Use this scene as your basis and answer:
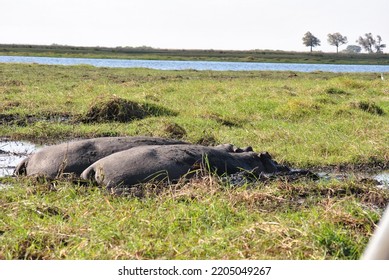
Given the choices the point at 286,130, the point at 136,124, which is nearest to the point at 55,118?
the point at 136,124

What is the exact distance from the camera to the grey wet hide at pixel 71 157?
302 inches

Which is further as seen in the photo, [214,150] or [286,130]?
[286,130]

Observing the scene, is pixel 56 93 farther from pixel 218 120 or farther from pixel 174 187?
pixel 174 187

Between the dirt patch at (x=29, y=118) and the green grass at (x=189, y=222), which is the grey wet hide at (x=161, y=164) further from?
the dirt patch at (x=29, y=118)

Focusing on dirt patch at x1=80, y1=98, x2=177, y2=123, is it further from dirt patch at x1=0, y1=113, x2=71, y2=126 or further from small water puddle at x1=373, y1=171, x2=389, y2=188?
small water puddle at x1=373, y1=171, x2=389, y2=188

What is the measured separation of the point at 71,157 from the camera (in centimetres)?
778

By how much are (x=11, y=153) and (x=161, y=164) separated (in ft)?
10.5

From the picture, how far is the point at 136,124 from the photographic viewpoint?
40.2 ft

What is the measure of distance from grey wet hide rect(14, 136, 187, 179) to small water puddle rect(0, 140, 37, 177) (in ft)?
1.38

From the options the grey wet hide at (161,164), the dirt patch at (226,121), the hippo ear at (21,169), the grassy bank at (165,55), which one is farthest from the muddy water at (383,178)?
the grassy bank at (165,55)

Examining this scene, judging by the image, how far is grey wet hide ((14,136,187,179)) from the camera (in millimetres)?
7680

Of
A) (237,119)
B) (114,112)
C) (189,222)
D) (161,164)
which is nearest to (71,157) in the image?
(161,164)

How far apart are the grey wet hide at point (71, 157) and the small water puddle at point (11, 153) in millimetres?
420
